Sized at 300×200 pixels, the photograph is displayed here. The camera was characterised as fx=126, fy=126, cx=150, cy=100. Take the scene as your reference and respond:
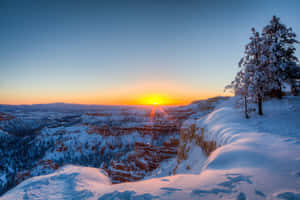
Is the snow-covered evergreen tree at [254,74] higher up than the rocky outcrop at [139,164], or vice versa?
the snow-covered evergreen tree at [254,74]

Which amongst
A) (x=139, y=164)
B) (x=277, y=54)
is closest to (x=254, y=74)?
(x=277, y=54)

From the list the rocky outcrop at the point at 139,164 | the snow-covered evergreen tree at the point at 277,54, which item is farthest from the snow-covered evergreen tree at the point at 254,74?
the rocky outcrop at the point at 139,164

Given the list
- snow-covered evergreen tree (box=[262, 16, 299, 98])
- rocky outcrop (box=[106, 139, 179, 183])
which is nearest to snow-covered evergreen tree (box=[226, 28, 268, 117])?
snow-covered evergreen tree (box=[262, 16, 299, 98])

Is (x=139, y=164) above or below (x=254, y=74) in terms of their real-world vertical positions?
below

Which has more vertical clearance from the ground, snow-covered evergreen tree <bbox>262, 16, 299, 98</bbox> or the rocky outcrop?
snow-covered evergreen tree <bbox>262, 16, 299, 98</bbox>

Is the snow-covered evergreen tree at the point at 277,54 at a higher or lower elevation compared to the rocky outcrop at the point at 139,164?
higher

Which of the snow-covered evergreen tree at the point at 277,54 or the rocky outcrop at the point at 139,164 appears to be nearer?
the snow-covered evergreen tree at the point at 277,54

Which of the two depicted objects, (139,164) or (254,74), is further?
(139,164)

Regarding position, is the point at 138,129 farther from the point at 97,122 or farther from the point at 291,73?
the point at 291,73

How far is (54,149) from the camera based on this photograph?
71.4 metres

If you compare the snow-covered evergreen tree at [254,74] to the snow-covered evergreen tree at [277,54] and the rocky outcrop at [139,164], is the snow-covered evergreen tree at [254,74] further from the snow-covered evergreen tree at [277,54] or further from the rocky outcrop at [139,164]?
the rocky outcrop at [139,164]

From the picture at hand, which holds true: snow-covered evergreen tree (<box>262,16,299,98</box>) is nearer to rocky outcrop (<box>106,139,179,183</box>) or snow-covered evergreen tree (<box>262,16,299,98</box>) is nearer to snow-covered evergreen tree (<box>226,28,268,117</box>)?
snow-covered evergreen tree (<box>226,28,268,117</box>)

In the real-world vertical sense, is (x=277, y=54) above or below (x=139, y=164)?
above

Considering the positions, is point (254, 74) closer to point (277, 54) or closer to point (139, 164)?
point (277, 54)
